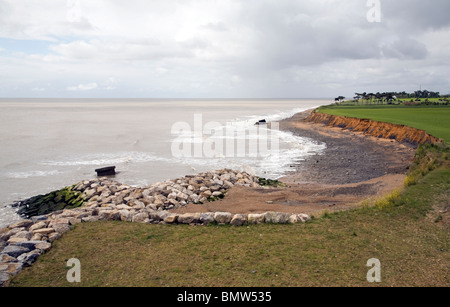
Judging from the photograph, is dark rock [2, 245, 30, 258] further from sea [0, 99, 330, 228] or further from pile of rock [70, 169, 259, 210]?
sea [0, 99, 330, 228]

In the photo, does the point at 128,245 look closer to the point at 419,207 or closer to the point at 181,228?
the point at 181,228

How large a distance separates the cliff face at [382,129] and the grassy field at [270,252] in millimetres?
20201

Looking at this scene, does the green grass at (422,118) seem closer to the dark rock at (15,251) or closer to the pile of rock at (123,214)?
the pile of rock at (123,214)

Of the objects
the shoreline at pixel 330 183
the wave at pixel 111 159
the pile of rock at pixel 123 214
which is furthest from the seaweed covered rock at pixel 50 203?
the wave at pixel 111 159

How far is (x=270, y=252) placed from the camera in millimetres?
9641

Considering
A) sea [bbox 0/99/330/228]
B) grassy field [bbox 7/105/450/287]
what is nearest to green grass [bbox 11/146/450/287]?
grassy field [bbox 7/105/450/287]

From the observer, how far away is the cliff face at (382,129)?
33188mm

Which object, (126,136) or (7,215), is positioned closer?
(7,215)

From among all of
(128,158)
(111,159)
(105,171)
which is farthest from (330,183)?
(111,159)

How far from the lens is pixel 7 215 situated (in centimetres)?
1742

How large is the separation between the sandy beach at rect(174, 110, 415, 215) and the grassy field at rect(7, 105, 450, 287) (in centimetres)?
271

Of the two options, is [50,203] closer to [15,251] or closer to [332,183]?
[15,251]
